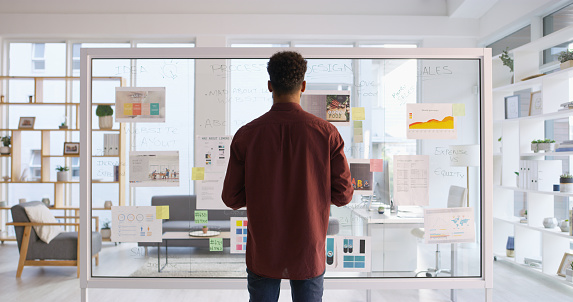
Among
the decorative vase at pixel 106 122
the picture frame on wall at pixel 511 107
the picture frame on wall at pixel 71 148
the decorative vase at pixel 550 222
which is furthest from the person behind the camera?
the picture frame on wall at pixel 71 148

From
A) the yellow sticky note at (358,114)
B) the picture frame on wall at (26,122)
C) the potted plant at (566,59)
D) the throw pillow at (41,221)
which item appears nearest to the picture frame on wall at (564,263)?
the potted plant at (566,59)

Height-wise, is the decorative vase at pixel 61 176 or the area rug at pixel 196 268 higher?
the decorative vase at pixel 61 176

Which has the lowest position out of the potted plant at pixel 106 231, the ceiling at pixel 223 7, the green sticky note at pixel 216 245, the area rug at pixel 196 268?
the potted plant at pixel 106 231

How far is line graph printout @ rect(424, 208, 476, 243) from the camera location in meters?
2.85

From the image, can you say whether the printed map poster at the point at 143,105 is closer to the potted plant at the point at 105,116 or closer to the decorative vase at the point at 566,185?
the potted plant at the point at 105,116

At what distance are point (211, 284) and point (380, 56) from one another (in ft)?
6.11

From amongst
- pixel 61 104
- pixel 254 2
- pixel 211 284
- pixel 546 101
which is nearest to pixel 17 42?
pixel 61 104

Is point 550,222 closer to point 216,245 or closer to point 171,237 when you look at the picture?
point 216,245

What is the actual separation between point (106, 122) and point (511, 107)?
4146 mm

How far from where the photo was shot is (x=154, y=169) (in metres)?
2.87

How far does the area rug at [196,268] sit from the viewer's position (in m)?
2.82

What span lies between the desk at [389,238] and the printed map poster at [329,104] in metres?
0.65

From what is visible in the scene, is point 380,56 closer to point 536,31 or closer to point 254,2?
point 536,31

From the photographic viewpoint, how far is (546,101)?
4.11 metres
